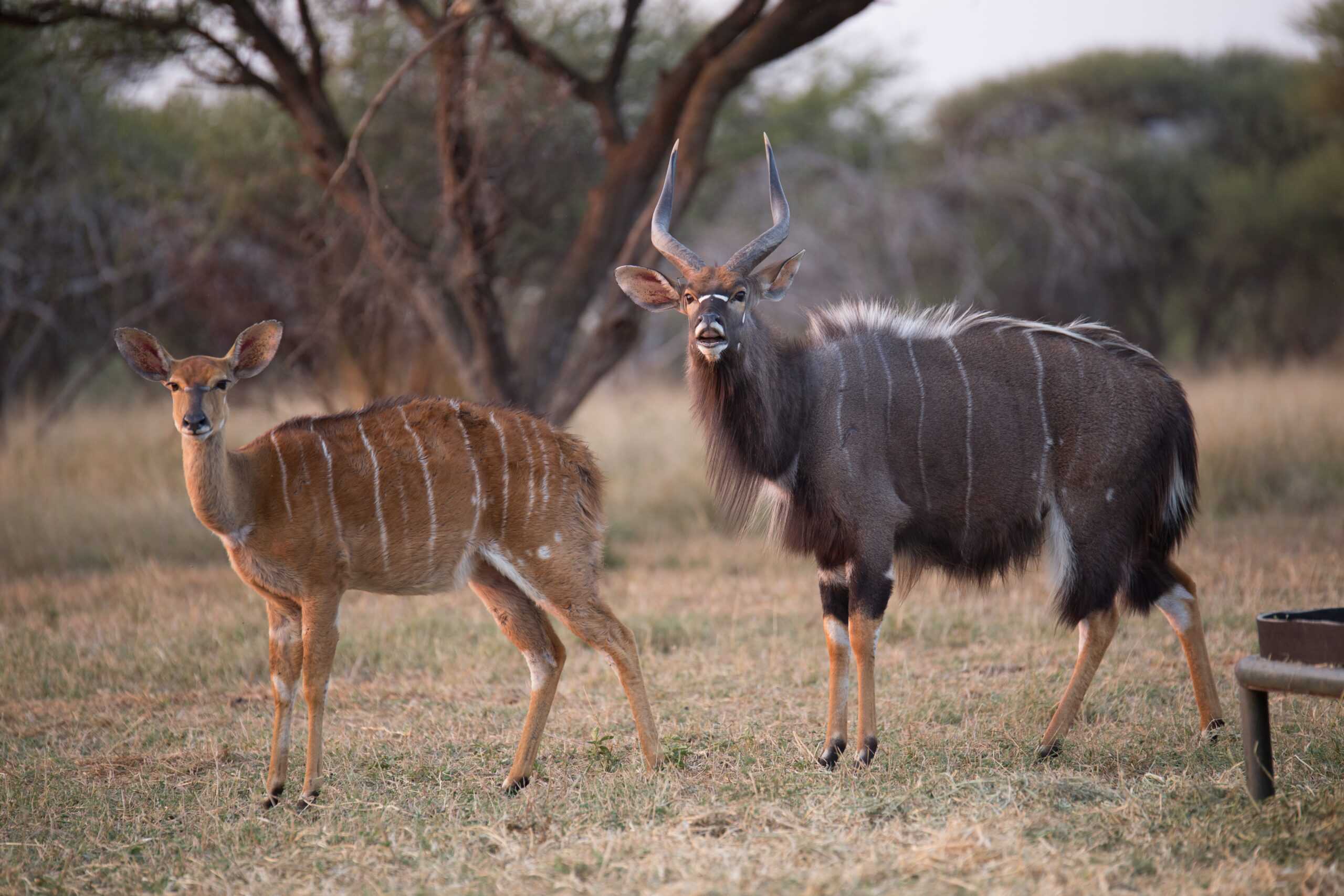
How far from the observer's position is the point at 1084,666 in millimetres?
4500

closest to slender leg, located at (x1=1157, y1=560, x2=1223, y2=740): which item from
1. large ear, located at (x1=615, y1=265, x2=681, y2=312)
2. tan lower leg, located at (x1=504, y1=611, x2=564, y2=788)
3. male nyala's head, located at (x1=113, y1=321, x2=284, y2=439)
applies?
large ear, located at (x1=615, y1=265, x2=681, y2=312)

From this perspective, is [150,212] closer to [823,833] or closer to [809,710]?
[809,710]

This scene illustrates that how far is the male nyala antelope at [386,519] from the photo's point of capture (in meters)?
4.05

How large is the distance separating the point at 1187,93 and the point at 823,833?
1956 cm

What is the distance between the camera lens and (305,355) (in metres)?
9.87

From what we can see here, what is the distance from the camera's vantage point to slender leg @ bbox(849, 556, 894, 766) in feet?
13.9

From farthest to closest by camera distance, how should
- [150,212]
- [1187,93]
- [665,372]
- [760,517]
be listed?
[1187,93] < [665,372] < [150,212] < [760,517]

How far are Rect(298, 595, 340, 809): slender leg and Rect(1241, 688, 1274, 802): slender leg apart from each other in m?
2.69

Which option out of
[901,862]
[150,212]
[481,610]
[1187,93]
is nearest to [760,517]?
[901,862]

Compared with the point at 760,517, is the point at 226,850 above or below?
below

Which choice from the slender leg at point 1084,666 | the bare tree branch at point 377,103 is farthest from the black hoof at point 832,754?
the bare tree branch at point 377,103

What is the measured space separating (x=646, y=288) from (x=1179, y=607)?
2.28m

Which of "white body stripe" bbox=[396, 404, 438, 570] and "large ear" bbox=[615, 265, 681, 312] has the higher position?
"large ear" bbox=[615, 265, 681, 312]

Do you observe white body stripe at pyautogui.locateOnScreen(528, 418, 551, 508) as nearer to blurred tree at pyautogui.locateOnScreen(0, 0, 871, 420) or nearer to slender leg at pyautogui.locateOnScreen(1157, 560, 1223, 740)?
slender leg at pyautogui.locateOnScreen(1157, 560, 1223, 740)
